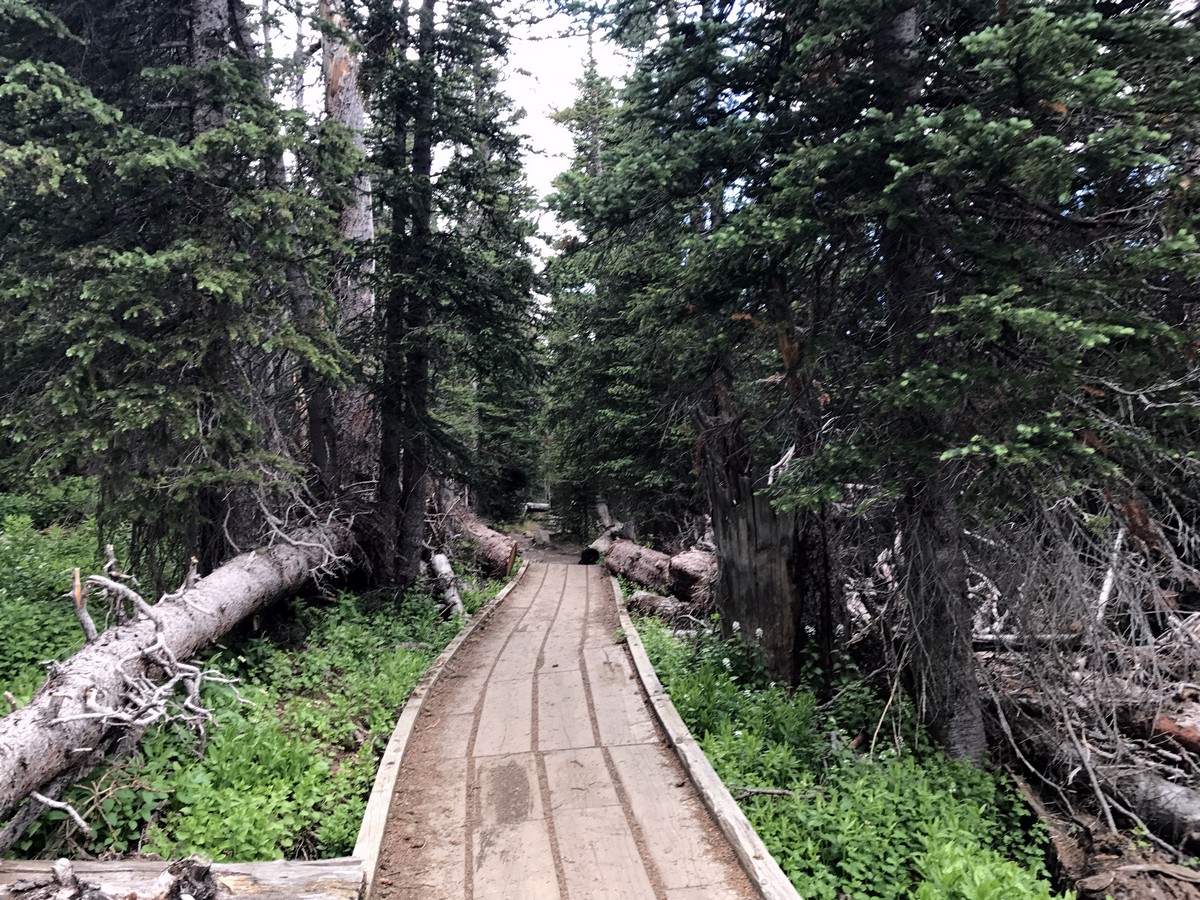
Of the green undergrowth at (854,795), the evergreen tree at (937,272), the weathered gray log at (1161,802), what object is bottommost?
the weathered gray log at (1161,802)

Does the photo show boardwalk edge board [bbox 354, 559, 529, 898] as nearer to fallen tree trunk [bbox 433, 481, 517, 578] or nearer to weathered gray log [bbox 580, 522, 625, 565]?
fallen tree trunk [bbox 433, 481, 517, 578]

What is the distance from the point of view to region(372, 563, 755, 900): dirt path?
4.25 metres

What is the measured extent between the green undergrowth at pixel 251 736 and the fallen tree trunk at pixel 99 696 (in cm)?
28

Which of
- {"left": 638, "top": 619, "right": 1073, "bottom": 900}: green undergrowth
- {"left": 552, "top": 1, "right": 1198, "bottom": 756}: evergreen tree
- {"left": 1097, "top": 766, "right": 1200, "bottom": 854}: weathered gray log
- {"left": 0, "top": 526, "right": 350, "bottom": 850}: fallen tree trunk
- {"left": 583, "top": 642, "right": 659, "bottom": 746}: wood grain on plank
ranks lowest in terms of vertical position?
{"left": 1097, "top": 766, "right": 1200, "bottom": 854}: weathered gray log

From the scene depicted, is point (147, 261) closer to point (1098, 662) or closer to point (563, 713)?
point (563, 713)

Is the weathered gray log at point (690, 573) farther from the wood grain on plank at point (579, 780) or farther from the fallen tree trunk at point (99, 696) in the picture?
the fallen tree trunk at point (99, 696)

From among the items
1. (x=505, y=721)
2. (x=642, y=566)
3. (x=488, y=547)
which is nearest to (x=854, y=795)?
(x=505, y=721)

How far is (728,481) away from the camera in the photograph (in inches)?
322

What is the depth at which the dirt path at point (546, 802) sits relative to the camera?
4.25 m

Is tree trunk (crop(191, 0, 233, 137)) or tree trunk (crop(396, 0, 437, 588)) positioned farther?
tree trunk (crop(396, 0, 437, 588))

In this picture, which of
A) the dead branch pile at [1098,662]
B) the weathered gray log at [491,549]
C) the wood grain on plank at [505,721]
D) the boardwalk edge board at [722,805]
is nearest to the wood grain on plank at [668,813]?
the boardwalk edge board at [722,805]

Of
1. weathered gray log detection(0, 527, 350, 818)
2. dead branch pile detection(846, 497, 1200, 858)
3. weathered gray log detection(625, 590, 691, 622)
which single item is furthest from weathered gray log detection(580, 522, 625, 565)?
dead branch pile detection(846, 497, 1200, 858)

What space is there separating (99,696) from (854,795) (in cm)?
526

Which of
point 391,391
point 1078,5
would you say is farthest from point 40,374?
point 1078,5
